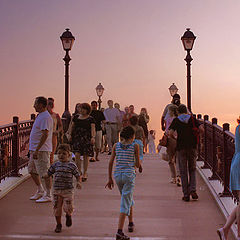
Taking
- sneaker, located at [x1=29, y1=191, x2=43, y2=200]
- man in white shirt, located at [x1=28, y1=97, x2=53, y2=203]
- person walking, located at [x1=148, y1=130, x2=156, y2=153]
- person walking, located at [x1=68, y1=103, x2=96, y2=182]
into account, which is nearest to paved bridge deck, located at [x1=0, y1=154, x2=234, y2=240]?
sneaker, located at [x1=29, y1=191, x2=43, y2=200]

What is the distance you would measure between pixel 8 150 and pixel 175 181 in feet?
12.8

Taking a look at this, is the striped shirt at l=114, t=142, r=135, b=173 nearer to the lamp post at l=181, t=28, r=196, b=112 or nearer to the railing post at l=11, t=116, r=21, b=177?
the railing post at l=11, t=116, r=21, b=177

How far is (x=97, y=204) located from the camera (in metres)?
8.11

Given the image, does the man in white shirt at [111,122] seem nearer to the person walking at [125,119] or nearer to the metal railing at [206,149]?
the person walking at [125,119]

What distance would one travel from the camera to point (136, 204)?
319 inches

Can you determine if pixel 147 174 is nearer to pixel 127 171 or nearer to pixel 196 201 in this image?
pixel 196 201

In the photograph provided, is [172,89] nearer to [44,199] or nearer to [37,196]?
[37,196]

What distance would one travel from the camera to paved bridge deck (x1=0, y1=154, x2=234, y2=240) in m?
6.30

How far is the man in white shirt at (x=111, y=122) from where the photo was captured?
14.2 metres

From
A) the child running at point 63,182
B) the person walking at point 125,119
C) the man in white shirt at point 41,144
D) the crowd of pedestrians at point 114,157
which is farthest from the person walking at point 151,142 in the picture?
the child running at point 63,182

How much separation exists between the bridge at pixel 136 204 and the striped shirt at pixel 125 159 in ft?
3.37

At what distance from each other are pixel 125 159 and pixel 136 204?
8.24ft

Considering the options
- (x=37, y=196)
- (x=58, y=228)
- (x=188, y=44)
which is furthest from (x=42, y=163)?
(x=188, y=44)

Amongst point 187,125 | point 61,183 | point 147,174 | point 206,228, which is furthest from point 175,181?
point 61,183
